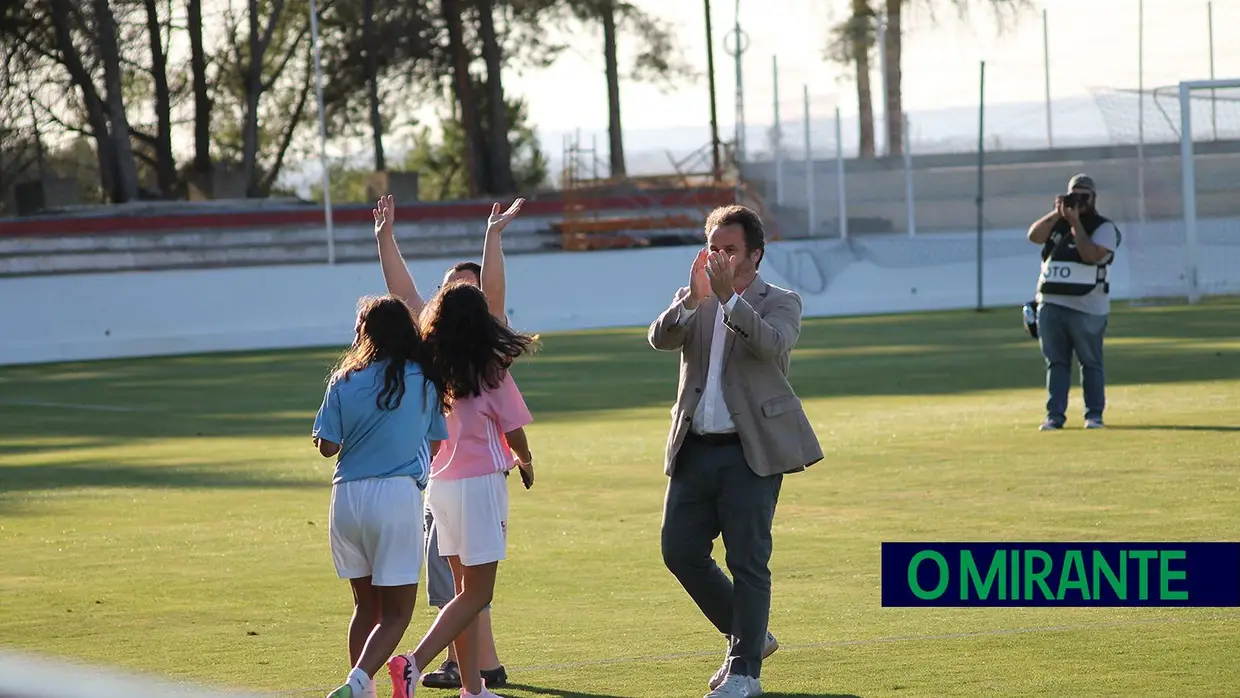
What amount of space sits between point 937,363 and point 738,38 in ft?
95.8

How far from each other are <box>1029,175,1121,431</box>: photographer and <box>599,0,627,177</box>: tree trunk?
4229 centimetres

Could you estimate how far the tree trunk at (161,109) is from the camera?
56.5 m

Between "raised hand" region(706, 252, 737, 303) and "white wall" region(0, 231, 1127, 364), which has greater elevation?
"raised hand" region(706, 252, 737, 303)

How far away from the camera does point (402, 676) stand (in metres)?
6.80

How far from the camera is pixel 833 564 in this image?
1040 centimetres

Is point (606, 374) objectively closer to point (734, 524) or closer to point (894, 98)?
point (734, 524)

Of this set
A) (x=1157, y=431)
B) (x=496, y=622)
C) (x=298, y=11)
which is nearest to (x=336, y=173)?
(x=298, y=11)

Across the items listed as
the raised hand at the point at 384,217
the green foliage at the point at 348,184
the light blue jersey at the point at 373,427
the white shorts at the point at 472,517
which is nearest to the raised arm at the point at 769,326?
the white shorts at the point at 472,517

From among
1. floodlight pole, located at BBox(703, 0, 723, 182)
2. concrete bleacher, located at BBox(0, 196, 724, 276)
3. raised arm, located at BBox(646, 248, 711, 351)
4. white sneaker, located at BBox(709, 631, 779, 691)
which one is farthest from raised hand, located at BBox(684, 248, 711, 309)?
floodlight pole, located at BBox(703, 0, 723, 182)

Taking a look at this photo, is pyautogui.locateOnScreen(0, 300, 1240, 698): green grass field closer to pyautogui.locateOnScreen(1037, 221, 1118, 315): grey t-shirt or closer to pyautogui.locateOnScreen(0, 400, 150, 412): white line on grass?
pyautogui.locateOnScreen(0, 400, 150, 412): white line on grass

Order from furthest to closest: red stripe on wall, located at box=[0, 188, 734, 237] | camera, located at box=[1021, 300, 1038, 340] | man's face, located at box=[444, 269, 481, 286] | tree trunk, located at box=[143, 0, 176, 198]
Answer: tree trunk, located at box=[143, 0, 176, 198] < red stripe on wall, located at box=[0, 188, 734, 237] < camera, located at box=[1021, 300, 1038, 340] < man's face, located at box=[444, 269, 481, 286]

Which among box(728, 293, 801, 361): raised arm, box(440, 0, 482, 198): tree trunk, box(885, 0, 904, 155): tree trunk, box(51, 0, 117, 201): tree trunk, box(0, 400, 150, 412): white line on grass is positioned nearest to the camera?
box(728, 293, 801, 361): raised arm

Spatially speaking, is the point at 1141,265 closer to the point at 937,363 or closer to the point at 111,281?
the point at 937,363

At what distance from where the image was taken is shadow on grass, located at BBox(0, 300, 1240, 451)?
68.4 ft
